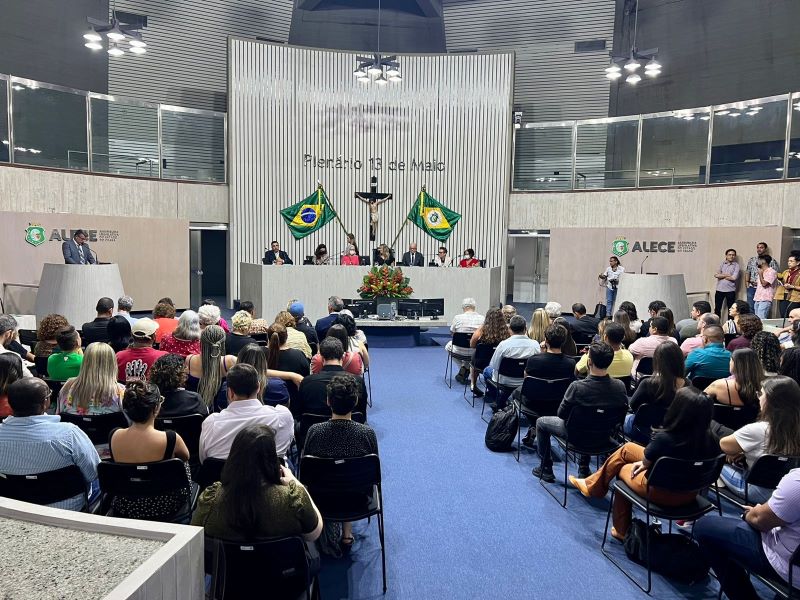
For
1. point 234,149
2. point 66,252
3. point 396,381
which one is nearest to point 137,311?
point 66,252

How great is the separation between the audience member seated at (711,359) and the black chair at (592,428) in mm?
1208

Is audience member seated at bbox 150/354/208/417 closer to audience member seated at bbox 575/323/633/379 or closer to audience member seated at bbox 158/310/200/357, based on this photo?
audience member seated at bbox 158/310/200/357

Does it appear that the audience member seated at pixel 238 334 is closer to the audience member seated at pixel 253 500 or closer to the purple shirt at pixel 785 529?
the audience member seated at pixel 253 500

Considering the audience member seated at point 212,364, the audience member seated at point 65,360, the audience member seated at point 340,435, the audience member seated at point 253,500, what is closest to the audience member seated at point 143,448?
the audience member seated at point 253,500

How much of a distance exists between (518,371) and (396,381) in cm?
273

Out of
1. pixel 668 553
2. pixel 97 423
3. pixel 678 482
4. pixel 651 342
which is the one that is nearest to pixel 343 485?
pixel 97 423

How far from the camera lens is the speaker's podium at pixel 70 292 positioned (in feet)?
30.1

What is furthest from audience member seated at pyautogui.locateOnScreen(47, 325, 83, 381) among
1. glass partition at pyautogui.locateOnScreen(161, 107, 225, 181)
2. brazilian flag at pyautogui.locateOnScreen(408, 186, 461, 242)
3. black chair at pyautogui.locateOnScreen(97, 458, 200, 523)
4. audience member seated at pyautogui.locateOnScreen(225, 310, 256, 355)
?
glass partition at pyautogui.locateOnScreen(161, 107, 225, 181)

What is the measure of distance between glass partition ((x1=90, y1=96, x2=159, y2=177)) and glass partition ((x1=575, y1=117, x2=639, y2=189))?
10.4 metres

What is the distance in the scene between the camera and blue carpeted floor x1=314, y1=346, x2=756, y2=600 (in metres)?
3.66

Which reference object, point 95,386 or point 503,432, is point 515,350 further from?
point 95,386

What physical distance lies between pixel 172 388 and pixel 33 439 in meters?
1.00

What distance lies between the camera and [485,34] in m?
17.5

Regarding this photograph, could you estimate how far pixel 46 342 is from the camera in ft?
18.3
